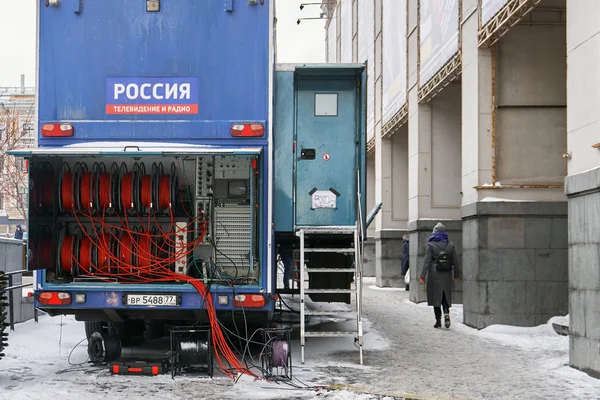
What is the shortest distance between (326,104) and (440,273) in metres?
4.28

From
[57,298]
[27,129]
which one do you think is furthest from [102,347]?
[27,129]

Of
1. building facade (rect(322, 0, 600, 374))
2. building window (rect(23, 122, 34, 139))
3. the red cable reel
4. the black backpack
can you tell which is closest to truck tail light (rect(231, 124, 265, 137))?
the red cable reel

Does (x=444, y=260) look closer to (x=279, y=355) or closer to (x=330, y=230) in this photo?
(x=330, y=230)

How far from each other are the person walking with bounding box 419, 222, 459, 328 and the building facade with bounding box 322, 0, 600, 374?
429mm

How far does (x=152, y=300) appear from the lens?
8141 millimetres

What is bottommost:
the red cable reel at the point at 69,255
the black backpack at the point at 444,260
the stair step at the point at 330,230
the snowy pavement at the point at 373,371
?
the snowy pavement at the point at 373,371

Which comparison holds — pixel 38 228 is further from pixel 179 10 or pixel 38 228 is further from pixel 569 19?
pixel 569 19

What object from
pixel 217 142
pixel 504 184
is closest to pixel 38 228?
pixel 217 142

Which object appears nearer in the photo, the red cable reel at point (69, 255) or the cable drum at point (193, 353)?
the cable drum at point (193, 353)

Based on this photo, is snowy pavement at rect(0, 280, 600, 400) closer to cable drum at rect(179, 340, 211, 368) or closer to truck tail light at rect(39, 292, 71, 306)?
cable drum at rect(179, 340, 211, 368)

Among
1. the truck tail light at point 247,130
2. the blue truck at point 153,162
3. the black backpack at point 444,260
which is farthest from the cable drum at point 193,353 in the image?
the black backpack at point 444,260

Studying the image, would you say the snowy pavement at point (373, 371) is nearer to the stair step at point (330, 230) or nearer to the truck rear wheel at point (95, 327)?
the truck rear wheel at point (95, 327)

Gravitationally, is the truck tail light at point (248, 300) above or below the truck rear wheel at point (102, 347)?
above

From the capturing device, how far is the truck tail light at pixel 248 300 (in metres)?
8.21
